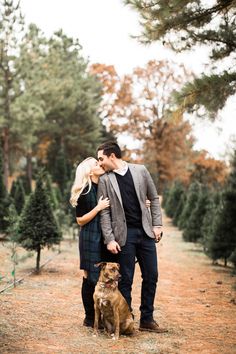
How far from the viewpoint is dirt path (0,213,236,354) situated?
205 inches

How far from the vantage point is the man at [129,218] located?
5.54 meters

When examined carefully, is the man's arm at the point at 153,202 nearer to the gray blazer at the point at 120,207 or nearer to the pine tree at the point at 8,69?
the gray blazer at the point at 120,207

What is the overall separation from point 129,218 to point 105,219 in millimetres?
260

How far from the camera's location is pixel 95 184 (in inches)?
226

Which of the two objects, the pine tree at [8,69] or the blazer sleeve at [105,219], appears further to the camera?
the pine tree at [8,69]

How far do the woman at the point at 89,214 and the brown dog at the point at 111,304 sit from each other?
0.21 meters

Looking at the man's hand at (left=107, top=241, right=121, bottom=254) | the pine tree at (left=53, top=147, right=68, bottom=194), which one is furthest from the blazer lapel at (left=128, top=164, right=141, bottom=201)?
the pine tree at (left=53, top=147, right=68, bottom=194)

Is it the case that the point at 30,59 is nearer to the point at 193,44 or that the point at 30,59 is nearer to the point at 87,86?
the point at 87,86

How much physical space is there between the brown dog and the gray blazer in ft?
1.14

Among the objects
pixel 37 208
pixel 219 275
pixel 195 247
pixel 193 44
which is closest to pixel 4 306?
pixel 37 208

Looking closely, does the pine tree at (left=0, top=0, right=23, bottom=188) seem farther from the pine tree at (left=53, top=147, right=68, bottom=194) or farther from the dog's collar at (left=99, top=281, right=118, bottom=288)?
the dog's collar at (left=99, top=281, right=118, bottom=288)

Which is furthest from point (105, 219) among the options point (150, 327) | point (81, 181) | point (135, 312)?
point (135, 312)

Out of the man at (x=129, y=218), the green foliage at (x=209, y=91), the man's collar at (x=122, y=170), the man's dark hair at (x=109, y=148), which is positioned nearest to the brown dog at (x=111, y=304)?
the man at (x=129, y=218)

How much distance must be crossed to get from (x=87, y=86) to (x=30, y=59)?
15.0 m
